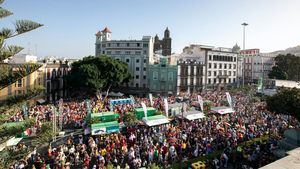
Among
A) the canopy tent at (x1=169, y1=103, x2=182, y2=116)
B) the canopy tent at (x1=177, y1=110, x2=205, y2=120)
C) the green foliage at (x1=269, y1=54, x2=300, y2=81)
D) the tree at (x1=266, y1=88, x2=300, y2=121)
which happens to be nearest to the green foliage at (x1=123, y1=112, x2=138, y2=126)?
the canopy tent at (x1=177, y1=110, x2=205, y2=120)

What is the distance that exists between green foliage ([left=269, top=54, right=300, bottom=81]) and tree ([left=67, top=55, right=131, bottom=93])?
51924 millimetres

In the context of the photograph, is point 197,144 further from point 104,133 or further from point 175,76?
point 175,76

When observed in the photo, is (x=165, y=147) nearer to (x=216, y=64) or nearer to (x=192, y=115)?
(x=192, y=115)

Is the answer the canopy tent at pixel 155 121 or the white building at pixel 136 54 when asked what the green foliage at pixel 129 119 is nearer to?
the canopy tent at pixel 155 121

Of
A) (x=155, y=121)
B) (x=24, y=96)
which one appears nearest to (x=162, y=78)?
(x=155, y=121)

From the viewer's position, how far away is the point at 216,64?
74062 millimetres

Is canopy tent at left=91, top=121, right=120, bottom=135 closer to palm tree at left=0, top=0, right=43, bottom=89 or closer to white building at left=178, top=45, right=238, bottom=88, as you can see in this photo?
palm tree at left=0, top=0, right=43, bottom=89

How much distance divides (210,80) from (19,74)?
6814 cm

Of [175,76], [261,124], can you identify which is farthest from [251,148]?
[175,76]

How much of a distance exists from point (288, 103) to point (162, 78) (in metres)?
40.5

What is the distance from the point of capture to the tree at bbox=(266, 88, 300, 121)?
24250mm

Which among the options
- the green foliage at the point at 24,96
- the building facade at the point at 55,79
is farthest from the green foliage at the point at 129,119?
the building facade at the point at 55,79

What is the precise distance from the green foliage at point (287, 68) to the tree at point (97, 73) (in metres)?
51.9

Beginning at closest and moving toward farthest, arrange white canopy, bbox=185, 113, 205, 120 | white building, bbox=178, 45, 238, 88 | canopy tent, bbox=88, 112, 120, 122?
canopy tent, bbox=88, 112, 120, 122 < white canopy, bbox=185, 113, 205, 120 < white building, bbox=178, 45, 238, 88
